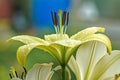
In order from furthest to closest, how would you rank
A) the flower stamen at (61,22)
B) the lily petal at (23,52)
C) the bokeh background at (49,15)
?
the bokeh background at (49,15), the flower stamen at (61,22), the lily petal at (23,52)

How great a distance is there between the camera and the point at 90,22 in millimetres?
5355

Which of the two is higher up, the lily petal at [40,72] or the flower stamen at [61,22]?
the flower stamen at [61,22]

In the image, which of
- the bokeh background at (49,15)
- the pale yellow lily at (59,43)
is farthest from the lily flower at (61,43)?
the bokeh background at (49,15)

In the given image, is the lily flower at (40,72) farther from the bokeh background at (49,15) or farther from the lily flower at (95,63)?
the bokeh background at (49,15)

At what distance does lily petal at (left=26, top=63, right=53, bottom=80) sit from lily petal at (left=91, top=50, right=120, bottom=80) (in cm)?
7

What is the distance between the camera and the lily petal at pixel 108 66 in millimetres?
862

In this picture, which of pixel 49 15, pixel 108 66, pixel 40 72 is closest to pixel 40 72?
pixel 40 72

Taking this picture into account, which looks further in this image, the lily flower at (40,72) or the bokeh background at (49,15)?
the bokeh background at (49,15)

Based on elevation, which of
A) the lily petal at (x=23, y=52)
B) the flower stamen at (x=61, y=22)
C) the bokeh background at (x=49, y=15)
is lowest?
the bokeh background at (x=49, y=15)

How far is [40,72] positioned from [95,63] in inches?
3.5

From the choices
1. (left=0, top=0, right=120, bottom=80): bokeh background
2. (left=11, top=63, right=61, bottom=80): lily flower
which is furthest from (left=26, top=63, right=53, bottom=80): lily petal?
(left=0, top=0, right=120, bottom=80): bokeh background

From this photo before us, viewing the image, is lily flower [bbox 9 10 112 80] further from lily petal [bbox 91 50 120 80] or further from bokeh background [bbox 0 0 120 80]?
bokeh background [bbox 0 0 120 80]

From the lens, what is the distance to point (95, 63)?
884mm

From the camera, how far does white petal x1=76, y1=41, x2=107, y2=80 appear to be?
Answer: 34.5 inches
